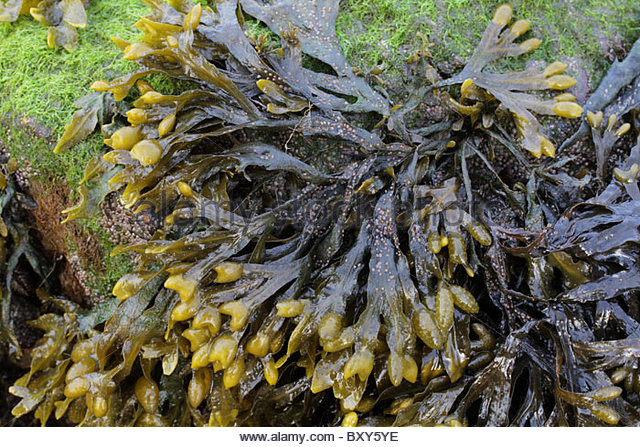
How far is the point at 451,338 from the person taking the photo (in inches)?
54.1

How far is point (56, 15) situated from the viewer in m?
1.71

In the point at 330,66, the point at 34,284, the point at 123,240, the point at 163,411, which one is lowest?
the point at 34,284

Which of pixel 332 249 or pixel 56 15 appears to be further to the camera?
pixel 56 15

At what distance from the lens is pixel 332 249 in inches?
56.9

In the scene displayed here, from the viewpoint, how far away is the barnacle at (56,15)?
167 cm

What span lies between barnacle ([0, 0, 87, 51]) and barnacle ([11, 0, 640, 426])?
309 millimetres

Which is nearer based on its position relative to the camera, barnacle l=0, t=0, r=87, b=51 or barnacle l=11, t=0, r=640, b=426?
barnacle l=11, t=0, r=640, b=426

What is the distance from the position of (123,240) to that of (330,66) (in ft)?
2.95

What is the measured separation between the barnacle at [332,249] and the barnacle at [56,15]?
0.31 meters

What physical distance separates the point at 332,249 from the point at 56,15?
1.28m

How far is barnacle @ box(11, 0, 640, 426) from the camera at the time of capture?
1.34 meters

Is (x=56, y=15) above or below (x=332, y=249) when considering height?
above

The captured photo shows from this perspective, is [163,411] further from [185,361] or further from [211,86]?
[211,86]
